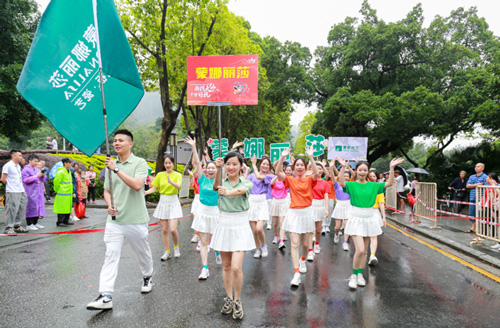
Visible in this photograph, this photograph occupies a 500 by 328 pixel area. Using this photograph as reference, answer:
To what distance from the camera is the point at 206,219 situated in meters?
5.75

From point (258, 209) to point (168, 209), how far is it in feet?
5.74

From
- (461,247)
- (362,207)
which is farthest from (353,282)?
(461,247)

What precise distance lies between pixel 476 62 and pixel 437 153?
9.05 m

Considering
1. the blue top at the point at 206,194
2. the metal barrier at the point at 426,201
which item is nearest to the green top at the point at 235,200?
the blue top at the point at 206,194

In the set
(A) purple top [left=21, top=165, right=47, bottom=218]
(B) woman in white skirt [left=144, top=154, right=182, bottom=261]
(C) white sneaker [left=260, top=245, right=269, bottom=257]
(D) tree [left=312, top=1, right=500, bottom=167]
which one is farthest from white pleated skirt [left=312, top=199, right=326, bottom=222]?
(D) tree [left=312, top=1, right=500, bottom=167]

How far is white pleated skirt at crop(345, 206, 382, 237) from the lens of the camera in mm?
5055

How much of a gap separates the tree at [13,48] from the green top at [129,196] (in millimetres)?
14622

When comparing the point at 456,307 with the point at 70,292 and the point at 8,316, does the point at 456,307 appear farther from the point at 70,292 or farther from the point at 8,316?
the point at 8,316

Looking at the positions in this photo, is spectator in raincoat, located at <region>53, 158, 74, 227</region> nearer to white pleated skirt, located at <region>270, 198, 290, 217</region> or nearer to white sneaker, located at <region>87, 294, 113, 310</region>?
white pleated skirt, located at <region>270, 198, 290, 217</region>

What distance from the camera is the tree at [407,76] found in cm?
1955

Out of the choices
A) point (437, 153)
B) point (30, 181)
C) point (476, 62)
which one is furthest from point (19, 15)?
point (476, 62)

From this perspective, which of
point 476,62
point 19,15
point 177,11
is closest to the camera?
point 177,11

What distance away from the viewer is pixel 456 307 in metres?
4.21

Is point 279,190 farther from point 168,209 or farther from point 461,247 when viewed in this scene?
point 461,247
